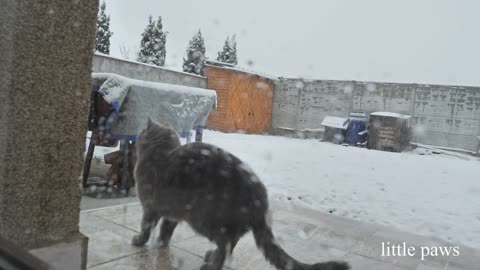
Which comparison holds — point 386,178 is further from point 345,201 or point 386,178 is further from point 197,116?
point 197,116

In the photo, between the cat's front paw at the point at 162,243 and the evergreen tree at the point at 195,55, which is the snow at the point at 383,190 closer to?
the cat's front paw at the point at 162,243

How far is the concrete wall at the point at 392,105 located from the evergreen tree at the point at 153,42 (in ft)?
18.5

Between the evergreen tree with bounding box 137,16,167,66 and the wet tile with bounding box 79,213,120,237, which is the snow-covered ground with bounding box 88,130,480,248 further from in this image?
the evergreen tree with bounding box 137,16,167,66

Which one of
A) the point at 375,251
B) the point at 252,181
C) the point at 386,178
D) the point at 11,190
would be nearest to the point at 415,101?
the point at 386,178

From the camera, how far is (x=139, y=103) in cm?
396

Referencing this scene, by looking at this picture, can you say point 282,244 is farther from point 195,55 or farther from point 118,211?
point 195,55

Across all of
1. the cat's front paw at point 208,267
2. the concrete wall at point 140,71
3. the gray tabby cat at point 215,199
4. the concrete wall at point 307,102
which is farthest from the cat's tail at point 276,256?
the concrete wall at point 307,102

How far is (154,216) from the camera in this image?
2.37 metres

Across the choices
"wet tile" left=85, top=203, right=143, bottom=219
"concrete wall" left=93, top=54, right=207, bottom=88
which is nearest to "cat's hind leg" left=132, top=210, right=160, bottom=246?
"wet tile" left=85, top=203, right=143, bottom=219

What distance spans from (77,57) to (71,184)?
0.57 m

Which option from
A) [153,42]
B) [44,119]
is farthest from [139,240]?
[153,42]

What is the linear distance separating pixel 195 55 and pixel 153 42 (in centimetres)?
282

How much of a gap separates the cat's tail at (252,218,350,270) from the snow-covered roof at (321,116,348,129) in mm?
12258

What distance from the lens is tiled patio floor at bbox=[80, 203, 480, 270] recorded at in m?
2.29
